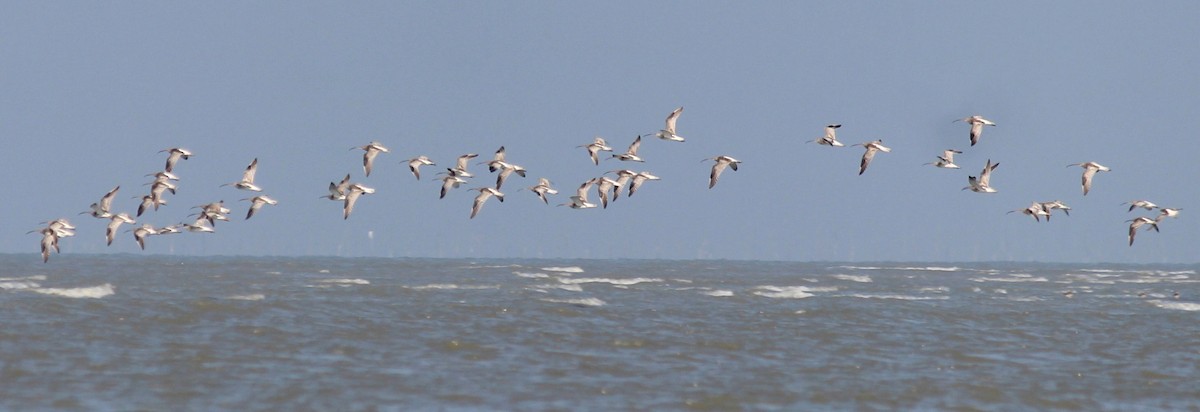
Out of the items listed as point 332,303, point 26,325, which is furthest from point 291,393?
point 332,303

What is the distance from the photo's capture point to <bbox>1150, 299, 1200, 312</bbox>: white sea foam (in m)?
52.9

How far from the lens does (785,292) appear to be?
6181 cm

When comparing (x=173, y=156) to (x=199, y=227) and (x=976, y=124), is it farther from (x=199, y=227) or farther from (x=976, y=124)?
(x=976, y=124)

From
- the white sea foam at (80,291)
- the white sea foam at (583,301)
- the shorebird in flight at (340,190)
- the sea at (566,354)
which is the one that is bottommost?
the sea at (566,354)

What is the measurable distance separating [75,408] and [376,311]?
19675mm

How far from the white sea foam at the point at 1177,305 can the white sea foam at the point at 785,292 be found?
12.1m

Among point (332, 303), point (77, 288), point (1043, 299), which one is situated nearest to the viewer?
point (332, 303)

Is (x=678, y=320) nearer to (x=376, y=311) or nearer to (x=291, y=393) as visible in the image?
(x=376, y=311)

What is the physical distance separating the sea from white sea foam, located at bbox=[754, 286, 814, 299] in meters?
5.90

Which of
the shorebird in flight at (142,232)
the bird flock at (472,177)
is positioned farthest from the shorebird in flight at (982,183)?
the shorebird in flight at (142,232)

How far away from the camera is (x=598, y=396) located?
24734 mm

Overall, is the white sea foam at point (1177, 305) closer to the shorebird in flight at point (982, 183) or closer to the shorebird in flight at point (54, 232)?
the shorebird in flight at point (982, 183)

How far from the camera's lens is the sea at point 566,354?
960 inches

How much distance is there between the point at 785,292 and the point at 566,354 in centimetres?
3205
